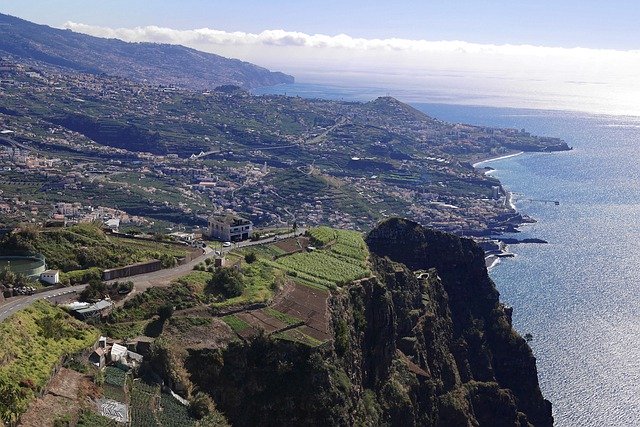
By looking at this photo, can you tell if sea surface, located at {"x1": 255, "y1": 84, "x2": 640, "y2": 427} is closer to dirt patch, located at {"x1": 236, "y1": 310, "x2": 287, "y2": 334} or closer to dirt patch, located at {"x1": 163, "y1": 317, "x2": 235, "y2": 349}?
dirt patch, located at {"x1": 236, "y1": 310, "x2": 287, "y2": 334}

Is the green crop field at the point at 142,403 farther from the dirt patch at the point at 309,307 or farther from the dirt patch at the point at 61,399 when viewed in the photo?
the dirt patch at the point at 309,307

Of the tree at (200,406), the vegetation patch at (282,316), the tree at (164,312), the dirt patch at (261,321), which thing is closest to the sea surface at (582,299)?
the vegetation patch at (282,316)

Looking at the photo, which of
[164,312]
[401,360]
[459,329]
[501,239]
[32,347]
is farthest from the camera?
[501,239]

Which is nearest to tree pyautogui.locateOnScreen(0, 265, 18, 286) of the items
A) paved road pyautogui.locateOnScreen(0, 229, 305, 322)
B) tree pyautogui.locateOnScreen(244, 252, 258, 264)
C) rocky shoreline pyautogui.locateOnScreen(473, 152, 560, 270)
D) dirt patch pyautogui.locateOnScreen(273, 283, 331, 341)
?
paved road pyautogui.locateOnScreen(0, 229, 305, 322)

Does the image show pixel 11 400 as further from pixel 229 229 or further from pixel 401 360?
pixel 229 229

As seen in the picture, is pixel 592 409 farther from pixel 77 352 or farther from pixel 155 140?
pixel 155 140

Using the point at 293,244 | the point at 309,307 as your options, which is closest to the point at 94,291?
the point at 309,307
